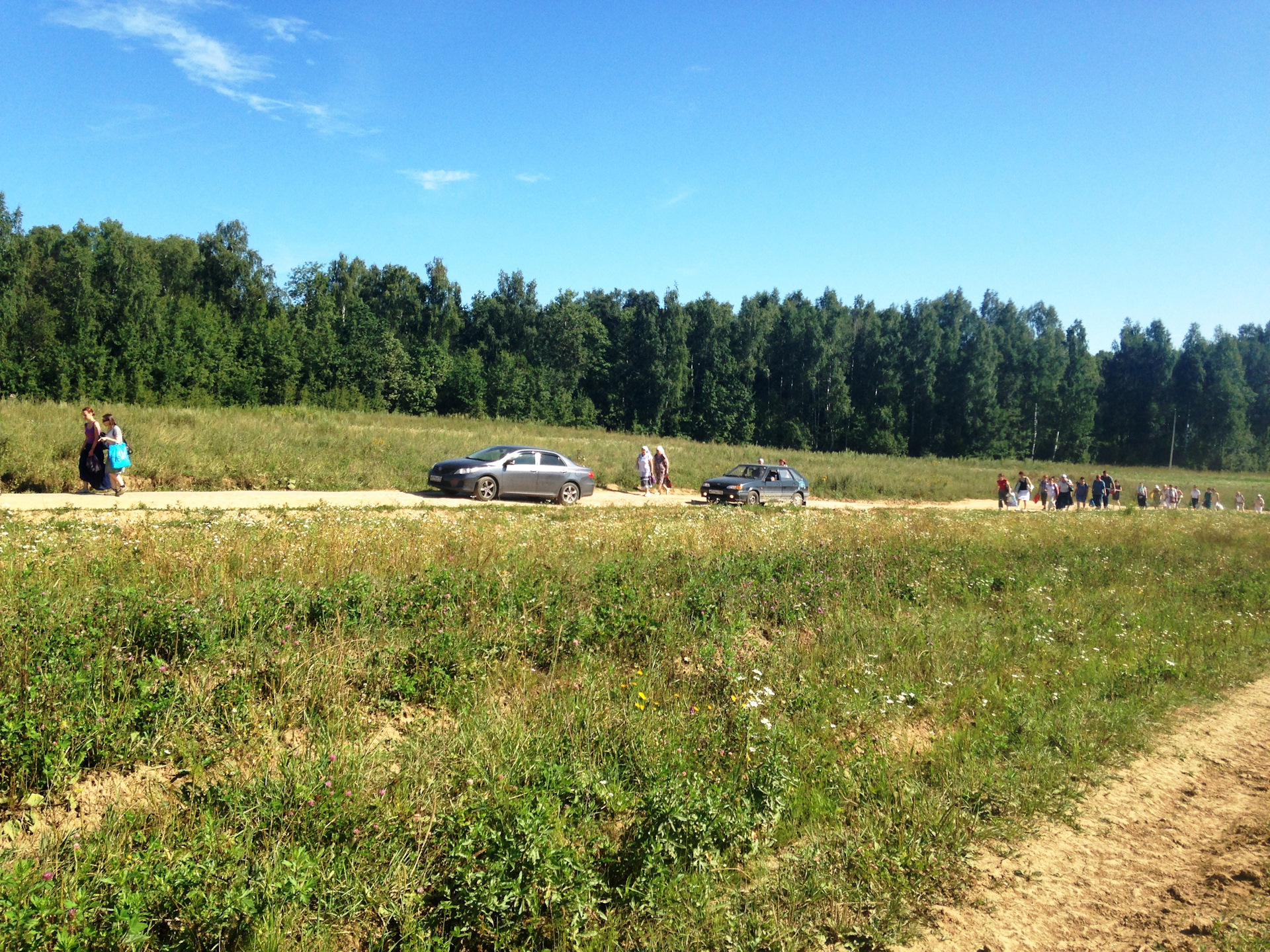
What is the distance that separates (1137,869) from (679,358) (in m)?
82.9

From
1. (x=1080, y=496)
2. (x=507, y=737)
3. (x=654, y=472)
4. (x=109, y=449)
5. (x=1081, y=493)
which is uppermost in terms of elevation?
(x=109, y=449)

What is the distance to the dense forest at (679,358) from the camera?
63938 mm

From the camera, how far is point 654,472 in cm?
3105

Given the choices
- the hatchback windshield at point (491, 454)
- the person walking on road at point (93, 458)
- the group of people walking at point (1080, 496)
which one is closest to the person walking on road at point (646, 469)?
the hatchback windshield at point (491, 454)

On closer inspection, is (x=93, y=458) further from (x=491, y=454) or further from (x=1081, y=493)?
(x=1081, y=493)

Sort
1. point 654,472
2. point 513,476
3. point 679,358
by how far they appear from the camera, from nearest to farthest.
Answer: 1. point 513,476
2. point 654,472
3. point 679,358

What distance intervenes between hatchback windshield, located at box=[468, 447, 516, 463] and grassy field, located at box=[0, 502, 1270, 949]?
42.0 feet

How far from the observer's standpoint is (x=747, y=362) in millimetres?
91375

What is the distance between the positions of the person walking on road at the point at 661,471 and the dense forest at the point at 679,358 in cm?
3410

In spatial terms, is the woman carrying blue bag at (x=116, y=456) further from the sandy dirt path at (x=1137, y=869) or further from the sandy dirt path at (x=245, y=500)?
the sandy dirt path at (x=1137, y=869)

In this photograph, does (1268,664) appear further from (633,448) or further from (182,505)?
(633,448)

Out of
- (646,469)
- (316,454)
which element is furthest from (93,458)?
(646,469)

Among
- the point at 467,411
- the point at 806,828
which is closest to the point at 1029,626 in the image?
the point at 806,828

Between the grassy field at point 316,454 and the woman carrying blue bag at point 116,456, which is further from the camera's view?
the grassy field at point 316,454
